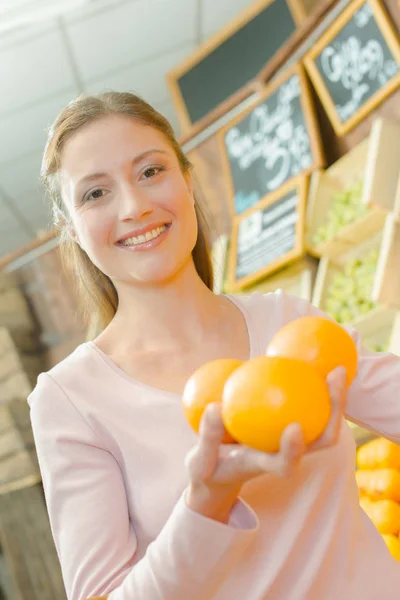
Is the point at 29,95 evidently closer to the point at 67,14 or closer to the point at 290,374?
the point at 67,14

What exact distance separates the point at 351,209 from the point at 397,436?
1886 millimetres

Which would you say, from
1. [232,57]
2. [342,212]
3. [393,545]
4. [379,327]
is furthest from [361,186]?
[232,57]

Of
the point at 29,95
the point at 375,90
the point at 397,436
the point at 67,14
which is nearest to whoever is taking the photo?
the point at 397,436

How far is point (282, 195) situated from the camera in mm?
3180

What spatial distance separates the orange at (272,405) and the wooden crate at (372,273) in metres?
1.70

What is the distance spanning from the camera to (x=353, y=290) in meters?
2.81

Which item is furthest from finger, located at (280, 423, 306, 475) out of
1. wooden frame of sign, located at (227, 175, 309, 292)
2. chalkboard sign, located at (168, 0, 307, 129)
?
A: chalkboard sign, located at (168, 0, 307, 129)

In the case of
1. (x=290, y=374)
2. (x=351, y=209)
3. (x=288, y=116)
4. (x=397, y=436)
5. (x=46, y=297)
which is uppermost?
(x=290, y=374)

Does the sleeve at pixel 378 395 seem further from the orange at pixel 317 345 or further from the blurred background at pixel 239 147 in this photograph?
the blurred background at pixel 239 147

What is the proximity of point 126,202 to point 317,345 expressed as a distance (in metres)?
0.38

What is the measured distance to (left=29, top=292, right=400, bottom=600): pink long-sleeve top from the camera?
940mm

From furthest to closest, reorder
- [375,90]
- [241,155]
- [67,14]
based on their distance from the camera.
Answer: [67,14] → [241,155] → [375,90]

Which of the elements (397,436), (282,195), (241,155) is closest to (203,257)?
(397,436)

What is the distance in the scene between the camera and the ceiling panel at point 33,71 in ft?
14.9
